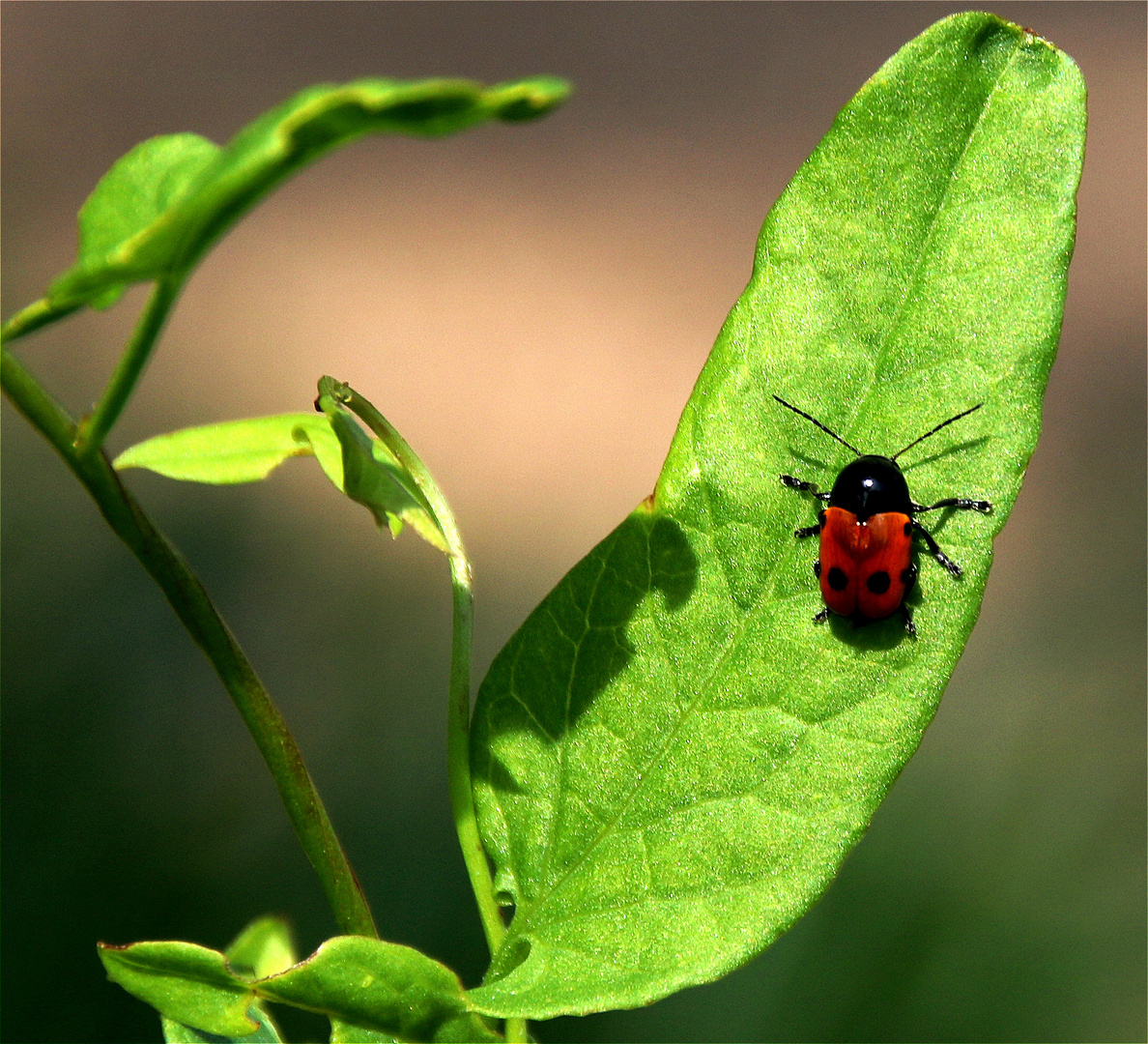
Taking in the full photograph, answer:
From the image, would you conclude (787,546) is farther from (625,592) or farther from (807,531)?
(625,592)

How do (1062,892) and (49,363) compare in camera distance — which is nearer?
(1062,892)

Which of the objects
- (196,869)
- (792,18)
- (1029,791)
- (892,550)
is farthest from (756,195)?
(892,550)

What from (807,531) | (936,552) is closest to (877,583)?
(936,552)

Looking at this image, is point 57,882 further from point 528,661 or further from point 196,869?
point 528,661

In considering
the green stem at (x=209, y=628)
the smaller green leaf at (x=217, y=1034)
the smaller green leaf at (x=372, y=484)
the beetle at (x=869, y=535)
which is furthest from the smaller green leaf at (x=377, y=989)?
the beetle at (x=869, y=535)

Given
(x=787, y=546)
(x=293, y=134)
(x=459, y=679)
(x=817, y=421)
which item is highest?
(x=293, y=134)

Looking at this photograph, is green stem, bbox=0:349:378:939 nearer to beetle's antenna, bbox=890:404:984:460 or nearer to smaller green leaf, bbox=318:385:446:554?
smaller green leaf, bbox=318:385:446:554
